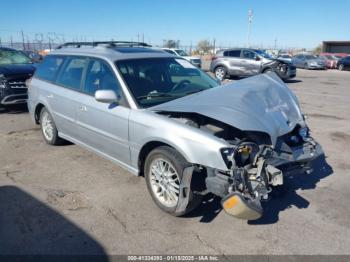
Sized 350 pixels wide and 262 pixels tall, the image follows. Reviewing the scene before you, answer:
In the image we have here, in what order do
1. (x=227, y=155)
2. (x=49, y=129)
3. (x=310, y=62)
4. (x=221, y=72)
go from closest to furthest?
1. (x=227, y=155)
2. (x=49, y=129)
3. (x=221, y=72)
4. (x=310, y=62)

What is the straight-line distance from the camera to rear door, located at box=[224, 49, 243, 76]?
60.2 feet

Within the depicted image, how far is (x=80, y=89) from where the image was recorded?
16.0 feet

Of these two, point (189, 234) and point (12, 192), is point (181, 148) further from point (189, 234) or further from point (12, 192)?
point (12, 192)

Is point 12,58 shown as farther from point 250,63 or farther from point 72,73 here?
point 250,63

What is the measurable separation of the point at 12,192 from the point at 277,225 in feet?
10.9

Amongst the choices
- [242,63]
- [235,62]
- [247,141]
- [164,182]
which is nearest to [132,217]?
[164,182]

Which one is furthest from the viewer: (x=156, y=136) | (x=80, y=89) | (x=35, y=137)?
(x=35, y=137)

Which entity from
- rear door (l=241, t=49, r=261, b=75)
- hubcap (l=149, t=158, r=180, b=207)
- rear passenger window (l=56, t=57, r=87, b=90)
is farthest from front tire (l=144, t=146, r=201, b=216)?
rear door (l=241, t=49, r=261, b=75)

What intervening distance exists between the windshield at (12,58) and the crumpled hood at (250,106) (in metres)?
7.85

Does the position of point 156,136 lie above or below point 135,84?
below

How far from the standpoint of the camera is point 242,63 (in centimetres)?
1827

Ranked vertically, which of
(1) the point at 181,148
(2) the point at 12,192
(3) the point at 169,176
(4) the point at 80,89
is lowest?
(2) the point at 12,192

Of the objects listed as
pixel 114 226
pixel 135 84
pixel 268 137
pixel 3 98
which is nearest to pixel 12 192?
pixel 114 226

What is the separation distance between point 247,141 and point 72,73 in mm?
3156
